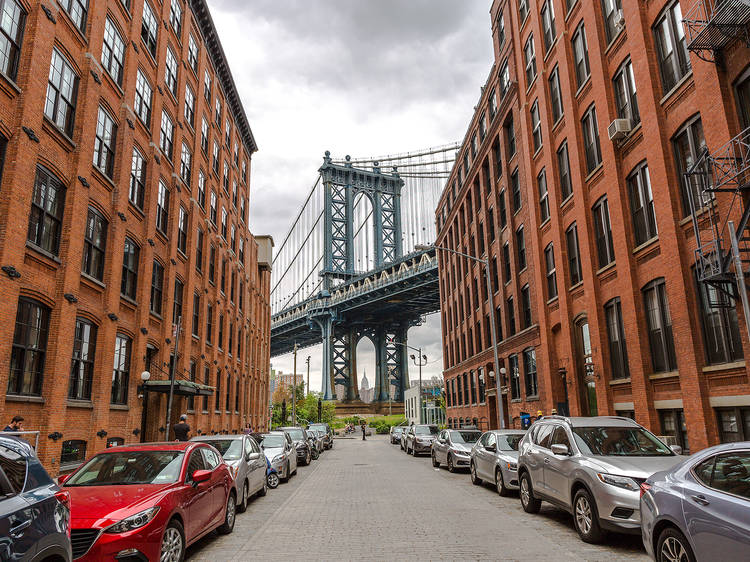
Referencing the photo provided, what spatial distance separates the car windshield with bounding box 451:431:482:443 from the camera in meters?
20.6

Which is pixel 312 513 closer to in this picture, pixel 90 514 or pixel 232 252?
pixel 90 514

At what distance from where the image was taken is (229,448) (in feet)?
41.0

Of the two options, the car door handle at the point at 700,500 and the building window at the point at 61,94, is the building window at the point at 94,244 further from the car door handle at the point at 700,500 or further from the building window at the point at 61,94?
the car door handle at the point at 700,500

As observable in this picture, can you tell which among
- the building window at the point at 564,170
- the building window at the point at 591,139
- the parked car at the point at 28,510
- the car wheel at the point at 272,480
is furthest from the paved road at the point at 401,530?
the building window at the point at 564,170

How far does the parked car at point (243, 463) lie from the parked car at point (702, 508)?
7312mm

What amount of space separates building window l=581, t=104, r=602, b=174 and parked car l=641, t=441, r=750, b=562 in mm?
15602

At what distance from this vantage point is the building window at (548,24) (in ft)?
78.2

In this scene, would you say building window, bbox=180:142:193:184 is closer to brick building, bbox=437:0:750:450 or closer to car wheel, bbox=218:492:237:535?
brick building, bbox=437:0:750:450

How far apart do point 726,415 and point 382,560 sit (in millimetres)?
9822

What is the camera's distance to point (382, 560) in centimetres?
720

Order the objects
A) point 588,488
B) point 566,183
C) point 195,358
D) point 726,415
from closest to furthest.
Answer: point 588,488
point 726,415
point 566,183
point 195,358

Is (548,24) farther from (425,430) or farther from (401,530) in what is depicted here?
(401,530)

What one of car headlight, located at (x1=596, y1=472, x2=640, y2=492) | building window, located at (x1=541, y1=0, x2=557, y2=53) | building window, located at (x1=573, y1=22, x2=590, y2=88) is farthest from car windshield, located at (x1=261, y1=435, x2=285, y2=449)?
building window, located at (x1=541, y1=0, x2=557, y2=53)

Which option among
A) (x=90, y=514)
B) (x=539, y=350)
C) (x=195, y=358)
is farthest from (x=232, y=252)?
(x=90, y=514)
